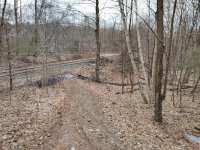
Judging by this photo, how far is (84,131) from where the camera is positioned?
16.5ft

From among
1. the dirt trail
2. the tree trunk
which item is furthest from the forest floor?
the tree trunk

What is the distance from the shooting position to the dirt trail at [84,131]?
4.21 meters

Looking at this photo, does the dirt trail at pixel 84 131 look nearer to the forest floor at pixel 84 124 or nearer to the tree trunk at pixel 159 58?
the forest floor at pixel 84 124

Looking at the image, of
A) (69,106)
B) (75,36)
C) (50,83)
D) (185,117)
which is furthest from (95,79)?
(75,36)

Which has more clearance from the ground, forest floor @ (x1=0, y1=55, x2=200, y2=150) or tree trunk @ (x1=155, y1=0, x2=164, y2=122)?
tree trunk @ (x1=155, y1=0, x2=164, y2=122)

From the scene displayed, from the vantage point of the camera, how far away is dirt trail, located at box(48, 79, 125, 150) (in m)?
4.21

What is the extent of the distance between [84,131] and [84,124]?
52 centimetres

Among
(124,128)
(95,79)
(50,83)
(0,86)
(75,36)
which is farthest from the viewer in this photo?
(75,36)

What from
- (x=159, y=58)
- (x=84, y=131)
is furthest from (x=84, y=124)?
(x=159, y=58)

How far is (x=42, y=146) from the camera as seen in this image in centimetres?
404

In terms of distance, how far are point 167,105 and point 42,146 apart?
7537mm

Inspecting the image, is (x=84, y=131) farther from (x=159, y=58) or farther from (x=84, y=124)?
(x=159, y=58)

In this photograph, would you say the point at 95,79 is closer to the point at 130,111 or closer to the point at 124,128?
the point at 130,111

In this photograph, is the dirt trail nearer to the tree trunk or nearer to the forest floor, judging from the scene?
the forest floor
